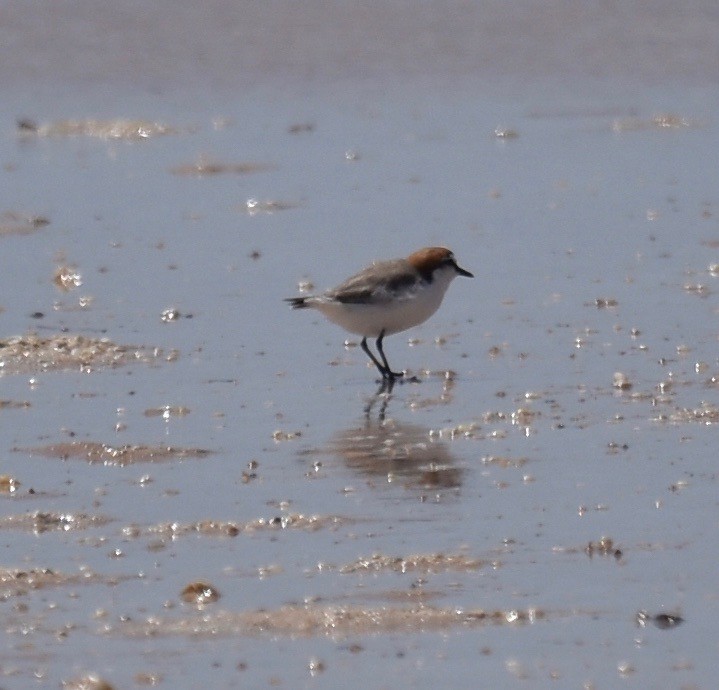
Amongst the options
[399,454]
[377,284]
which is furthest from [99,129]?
[399,454]

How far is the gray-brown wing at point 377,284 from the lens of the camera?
11.0 m

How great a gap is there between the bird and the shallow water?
24cm

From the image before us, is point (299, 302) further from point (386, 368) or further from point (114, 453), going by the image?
→ point (114, 453)

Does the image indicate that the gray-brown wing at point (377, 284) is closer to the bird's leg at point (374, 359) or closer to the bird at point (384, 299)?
the bird at point (384, 299)

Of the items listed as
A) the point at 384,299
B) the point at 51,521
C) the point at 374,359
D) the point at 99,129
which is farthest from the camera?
the point at 99,129

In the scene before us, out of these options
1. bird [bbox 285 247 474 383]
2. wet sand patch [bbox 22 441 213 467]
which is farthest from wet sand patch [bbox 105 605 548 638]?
bird [bbox 285 247 474 383]

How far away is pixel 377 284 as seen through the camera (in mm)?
11102

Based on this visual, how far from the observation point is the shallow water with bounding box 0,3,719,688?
20.7 ft

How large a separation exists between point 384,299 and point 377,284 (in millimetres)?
143

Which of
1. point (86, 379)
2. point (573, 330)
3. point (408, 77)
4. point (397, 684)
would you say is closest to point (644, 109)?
point (408, 77)

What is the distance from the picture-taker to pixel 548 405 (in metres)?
9.63

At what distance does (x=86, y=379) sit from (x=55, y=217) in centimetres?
545

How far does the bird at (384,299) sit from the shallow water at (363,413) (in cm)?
24

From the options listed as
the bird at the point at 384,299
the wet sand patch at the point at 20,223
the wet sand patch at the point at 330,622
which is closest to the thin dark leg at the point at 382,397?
the bird at the point at 384,299
